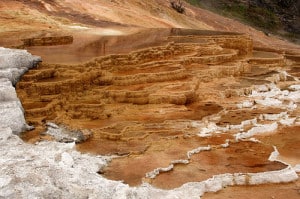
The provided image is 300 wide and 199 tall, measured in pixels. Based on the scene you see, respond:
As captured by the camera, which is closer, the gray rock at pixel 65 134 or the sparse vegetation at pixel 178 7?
the gray rock at pixel 65 134

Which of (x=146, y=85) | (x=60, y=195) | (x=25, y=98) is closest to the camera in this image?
(x=60, y=195)

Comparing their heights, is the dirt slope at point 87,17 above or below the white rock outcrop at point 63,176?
below

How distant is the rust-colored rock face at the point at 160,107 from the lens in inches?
233

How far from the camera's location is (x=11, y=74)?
7805 millimetres

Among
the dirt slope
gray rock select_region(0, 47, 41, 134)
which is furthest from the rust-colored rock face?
the dirt slope

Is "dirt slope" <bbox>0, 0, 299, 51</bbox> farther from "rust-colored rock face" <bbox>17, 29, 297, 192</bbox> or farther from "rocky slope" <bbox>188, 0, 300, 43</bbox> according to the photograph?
"rocky slope" <bbox>188, 0, 300, 43</bbox>

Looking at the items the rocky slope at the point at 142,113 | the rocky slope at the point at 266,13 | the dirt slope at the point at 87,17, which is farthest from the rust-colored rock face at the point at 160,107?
the rocky slope at the point at 266,13

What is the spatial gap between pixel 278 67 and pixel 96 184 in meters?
8.06

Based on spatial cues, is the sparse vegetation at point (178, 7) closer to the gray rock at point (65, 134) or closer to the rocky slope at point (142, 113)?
the rocky slope at point (142, 113)

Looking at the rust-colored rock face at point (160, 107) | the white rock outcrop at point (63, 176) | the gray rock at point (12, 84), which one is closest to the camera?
the white rock outcrop at point (63, 176)

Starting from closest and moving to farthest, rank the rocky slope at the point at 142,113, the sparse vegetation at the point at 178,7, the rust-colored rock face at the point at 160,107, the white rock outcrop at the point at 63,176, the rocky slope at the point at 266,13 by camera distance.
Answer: the white rock outcrop at the point at 63,176 < the rocky slope at the point at 142,113 < the rust-colored rock face at the point at 160,107 < the sparse vegetation at the point at 178,7 < the rocky slope at the point at 266,13

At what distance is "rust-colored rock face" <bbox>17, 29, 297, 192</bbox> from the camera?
19.4 ft

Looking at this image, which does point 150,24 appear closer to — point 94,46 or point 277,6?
point 94,46

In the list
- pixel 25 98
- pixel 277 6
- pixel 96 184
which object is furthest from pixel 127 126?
pixel 277 6
